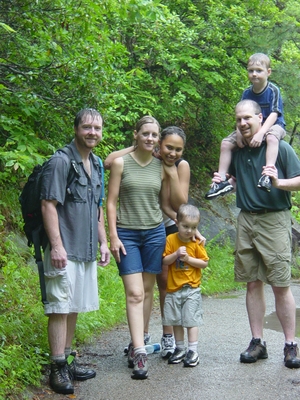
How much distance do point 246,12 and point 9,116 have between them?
324 inches

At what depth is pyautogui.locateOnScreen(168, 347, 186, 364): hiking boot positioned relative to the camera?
5.68 metres

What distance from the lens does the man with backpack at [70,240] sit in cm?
484

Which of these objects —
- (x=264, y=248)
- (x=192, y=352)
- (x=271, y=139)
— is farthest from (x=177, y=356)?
(x=271, y=139)

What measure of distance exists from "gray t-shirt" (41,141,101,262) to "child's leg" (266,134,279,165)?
1634 millimetres

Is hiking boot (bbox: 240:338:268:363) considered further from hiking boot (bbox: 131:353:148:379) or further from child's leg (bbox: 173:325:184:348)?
hiking boot (bbox: 131:353:148:379)

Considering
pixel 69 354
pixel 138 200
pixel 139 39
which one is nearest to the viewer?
pixel 69 354

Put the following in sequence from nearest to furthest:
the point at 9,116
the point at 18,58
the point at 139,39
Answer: the point at 9,116 < the point at 18,58 < the point at 139,39

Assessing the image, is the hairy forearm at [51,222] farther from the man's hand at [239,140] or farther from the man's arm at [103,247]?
the man's hand at [239,140]

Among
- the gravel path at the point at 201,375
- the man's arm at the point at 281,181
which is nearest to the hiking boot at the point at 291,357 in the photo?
the gravel path at the point at 201,375

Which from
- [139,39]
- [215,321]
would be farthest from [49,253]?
[139,39]

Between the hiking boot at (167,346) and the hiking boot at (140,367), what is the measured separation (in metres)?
0.64

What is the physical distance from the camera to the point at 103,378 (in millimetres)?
5281

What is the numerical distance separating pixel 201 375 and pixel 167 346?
2.26 feet

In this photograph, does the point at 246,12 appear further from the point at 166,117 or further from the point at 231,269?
the point at 231,269
